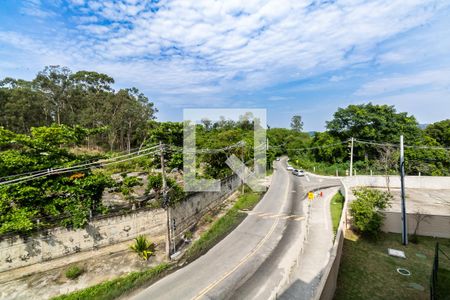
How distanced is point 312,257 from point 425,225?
26.8 feet

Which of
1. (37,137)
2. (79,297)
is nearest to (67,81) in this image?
(37,137)

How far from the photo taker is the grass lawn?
30.3 feet

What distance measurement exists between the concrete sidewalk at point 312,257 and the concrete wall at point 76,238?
884 centimetres

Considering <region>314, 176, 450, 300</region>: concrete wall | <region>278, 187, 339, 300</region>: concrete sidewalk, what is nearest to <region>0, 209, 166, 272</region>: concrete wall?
<region>278, 187, 339, 300</region>: concrete sidewalk

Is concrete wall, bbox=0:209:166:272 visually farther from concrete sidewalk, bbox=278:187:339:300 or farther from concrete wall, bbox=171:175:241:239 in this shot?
concrete sidewalk, bbox=278:187:339:300

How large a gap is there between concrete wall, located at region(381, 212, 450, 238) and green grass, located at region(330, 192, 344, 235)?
9.88 ft

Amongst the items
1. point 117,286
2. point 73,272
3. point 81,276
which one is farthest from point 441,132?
point 73,272

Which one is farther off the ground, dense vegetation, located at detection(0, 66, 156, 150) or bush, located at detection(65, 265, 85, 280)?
dense vegetation, located at detection(0, 66, 156, 150)

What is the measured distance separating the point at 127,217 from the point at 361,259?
43.9 ft

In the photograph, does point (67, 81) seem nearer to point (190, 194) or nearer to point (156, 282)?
point (190, 194)

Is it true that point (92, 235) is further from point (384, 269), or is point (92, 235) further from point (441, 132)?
point (441, 132)

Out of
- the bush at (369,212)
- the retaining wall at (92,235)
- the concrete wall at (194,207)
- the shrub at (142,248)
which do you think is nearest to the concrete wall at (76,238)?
the retaining wall at (92,235)

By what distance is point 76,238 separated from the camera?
11906 millimetres

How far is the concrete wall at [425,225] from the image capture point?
13.7 m
